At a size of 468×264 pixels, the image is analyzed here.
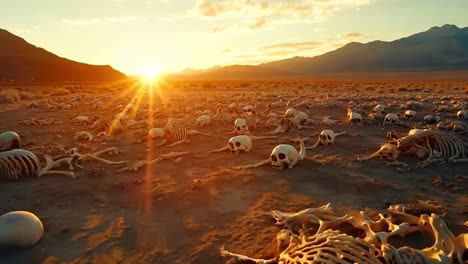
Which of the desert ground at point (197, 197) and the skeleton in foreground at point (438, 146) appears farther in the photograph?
the skeleton in foreground at point (438, 146)

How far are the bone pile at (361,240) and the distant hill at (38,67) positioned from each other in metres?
75.1

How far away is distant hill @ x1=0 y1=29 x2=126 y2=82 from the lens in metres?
73.4

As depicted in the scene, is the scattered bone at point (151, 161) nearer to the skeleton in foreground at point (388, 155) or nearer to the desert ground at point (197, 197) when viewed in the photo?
the desert ground at point (197, 197)

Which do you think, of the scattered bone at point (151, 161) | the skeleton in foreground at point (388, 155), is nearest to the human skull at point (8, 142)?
the scattered bone at point (151, 161)

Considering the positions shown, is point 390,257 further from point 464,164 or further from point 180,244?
point 464,164

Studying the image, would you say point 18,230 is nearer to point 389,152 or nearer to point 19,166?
point 19,166

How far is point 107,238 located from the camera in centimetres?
550

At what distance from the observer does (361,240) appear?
381 centimetres

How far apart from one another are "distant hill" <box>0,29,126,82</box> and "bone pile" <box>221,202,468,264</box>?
247ft

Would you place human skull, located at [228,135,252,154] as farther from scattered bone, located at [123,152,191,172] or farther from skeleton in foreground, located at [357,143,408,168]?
Answer: skeleton in foreground, located at [357,143,408,168]

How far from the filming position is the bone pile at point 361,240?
3586 millimetres

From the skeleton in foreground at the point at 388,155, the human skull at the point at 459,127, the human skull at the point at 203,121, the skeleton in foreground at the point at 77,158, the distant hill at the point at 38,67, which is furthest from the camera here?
the distant hill at the point at 38,67

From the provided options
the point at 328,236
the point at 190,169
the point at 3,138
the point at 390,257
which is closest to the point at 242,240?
the point at 328,236

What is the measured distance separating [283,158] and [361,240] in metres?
4.59
